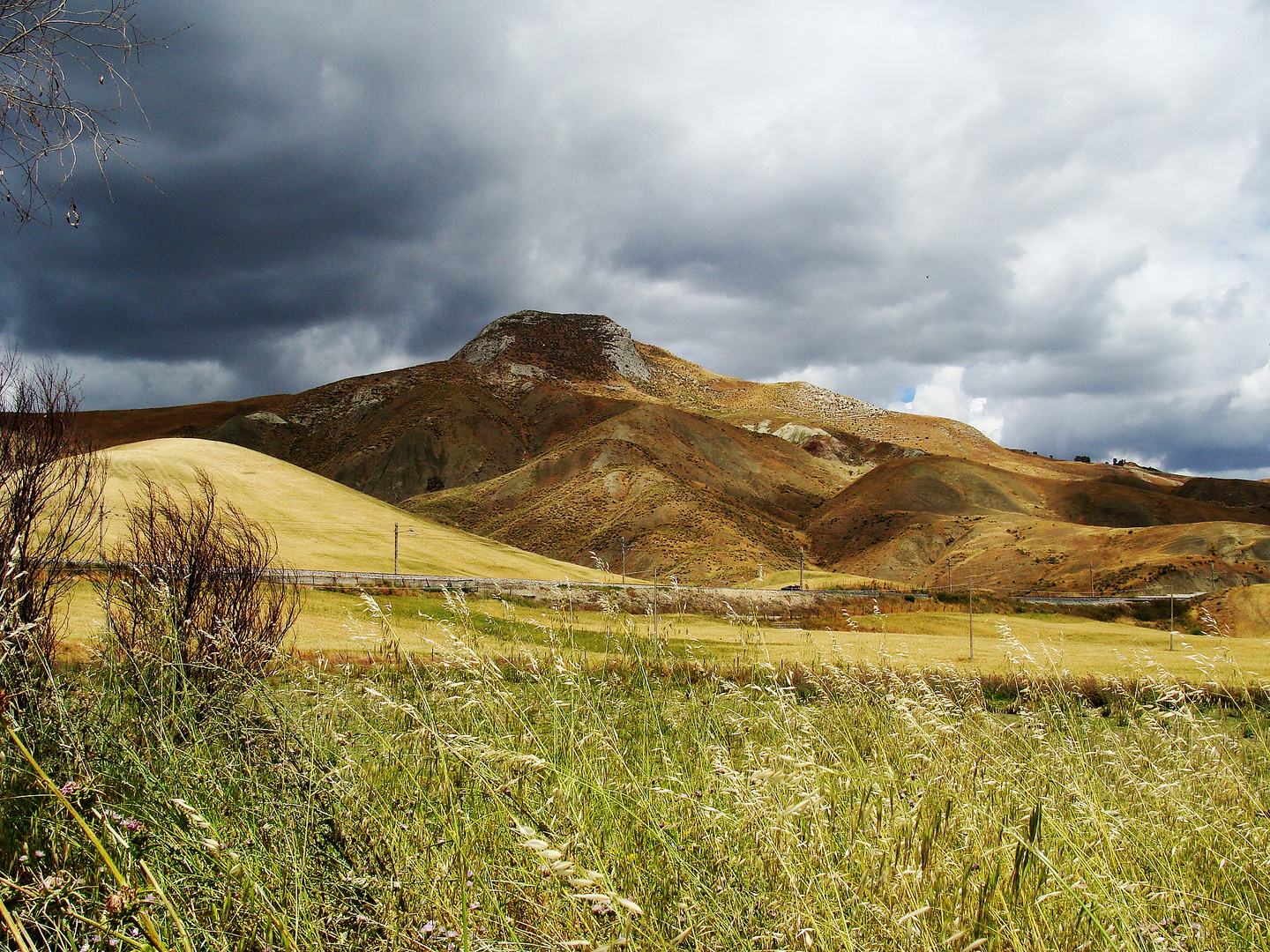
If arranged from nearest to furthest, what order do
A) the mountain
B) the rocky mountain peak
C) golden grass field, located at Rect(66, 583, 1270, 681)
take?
golden grass field, located at Rect(66, 583, 1270, 681), the mountain, the rocky mountain peak

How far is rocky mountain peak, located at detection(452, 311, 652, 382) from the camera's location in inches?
6624

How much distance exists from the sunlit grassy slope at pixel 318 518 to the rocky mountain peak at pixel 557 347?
9727cm

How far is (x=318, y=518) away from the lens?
55.3m

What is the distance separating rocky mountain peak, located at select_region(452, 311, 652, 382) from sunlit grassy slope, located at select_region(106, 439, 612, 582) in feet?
319

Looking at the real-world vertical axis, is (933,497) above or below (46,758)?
above

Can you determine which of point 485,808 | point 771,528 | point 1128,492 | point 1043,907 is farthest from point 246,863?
point 1128,492

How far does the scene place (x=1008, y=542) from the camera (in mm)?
→ 79188

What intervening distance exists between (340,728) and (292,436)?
147708mm

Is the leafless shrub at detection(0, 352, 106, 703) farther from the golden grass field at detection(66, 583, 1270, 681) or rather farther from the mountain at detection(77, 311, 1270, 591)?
the mountain at detection(77, 311, 1270, 591)

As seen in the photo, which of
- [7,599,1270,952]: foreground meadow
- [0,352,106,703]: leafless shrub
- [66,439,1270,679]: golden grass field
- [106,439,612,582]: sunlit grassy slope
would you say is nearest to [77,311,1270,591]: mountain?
[66,439,1270,679]: golden grass field

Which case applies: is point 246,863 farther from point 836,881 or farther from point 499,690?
point 836,881

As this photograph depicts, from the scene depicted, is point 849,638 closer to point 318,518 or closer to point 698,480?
point 318,518

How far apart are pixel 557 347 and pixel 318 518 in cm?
12720

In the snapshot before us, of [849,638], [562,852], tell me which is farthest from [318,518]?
[562,852]
